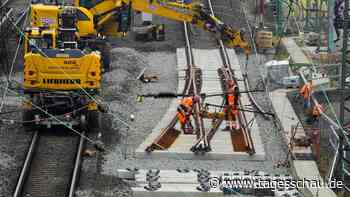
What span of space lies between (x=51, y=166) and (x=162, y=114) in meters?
5.01

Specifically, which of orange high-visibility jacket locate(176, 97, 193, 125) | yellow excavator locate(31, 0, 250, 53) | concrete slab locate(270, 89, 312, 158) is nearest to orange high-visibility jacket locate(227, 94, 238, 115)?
orange high-visibility jacket locate(176, 97, 193, 125)

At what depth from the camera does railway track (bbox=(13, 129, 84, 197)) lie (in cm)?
1914

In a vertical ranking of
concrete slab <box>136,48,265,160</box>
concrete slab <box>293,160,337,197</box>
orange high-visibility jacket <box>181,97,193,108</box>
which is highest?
orange high-visibility jacket <box>181,97,193,108</box>

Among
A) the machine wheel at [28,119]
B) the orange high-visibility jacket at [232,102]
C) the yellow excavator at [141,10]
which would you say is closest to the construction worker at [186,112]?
the orange high-visibility jacket at [232,102]

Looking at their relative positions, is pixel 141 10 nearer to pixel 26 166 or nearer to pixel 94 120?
pixel 94 120

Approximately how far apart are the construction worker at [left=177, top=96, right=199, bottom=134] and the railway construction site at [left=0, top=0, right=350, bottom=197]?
40mm

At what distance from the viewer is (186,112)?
22188 millimetres

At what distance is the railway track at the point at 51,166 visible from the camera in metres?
19.1

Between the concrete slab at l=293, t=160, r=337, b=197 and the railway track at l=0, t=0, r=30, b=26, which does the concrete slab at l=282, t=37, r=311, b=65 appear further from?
the railway track at l=0, t=0, r=30, b=26

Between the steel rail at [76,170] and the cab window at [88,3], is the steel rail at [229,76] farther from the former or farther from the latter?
the cab window at [88,3]

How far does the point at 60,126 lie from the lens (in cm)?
2294

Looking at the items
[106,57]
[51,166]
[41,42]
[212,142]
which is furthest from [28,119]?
[106,57]

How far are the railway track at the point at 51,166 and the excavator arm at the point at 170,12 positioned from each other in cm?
664

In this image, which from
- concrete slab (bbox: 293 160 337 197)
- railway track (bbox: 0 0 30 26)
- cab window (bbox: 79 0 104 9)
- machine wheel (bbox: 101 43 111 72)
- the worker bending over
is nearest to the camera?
concrete slab (bbox: 293 160 337 197)
